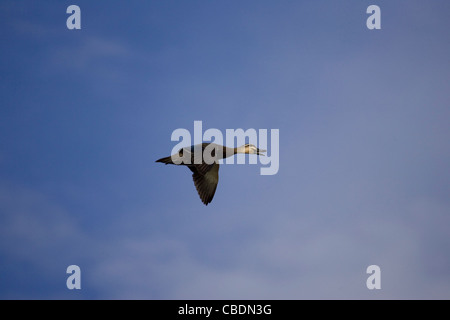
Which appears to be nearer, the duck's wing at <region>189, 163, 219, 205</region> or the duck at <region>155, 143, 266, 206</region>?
the duck at <region>155, 143, 266, 206</region>

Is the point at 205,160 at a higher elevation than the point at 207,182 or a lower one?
higher

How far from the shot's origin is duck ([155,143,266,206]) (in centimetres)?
1873

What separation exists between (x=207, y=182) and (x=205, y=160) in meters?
1.31

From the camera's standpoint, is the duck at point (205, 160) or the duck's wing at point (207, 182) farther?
the duck's wing at point (207, 182)

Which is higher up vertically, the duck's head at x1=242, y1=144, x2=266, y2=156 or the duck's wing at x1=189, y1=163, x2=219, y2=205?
the duck's head at x1=242, y1=144, x2=266, y2=156

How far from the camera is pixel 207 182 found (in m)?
19.9

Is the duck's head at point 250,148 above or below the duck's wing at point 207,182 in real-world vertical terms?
above

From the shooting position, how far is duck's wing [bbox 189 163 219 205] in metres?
19.5

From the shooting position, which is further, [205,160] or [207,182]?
[207,182]

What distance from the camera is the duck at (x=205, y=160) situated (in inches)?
738

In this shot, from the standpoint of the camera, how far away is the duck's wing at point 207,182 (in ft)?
64.1
